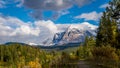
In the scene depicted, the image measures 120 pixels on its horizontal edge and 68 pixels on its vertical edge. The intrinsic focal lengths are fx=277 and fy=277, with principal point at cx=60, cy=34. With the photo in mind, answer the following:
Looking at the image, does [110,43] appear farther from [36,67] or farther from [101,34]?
[36,67]

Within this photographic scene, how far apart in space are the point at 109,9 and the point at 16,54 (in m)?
124

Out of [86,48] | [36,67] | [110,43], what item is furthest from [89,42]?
[36,67]

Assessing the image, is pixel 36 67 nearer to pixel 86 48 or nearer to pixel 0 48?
pixel 86 48

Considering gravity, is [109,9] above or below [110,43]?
above

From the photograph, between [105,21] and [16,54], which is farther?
[16,54]

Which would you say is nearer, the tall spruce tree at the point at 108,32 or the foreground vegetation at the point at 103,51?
the foreground vegetation at the point at 103,51

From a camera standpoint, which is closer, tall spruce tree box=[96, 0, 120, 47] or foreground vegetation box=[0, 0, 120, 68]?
foreground vegetation box=[0, 0, 120, 68]

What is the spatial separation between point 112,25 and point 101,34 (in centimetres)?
696

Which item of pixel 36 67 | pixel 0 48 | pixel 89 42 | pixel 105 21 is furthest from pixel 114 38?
pixel 0 48

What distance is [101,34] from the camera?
3516 inches

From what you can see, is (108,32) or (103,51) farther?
(108,32)

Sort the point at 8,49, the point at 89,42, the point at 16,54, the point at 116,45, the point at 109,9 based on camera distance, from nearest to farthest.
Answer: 1. the point at 109,9
2. the point at 116,45
3. the point at 89,42
4. the point at 16,54
5. the point at 8,49

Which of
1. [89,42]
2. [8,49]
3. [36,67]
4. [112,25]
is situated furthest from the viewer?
[8,49]

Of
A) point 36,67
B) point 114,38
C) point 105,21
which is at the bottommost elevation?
point 36,67
